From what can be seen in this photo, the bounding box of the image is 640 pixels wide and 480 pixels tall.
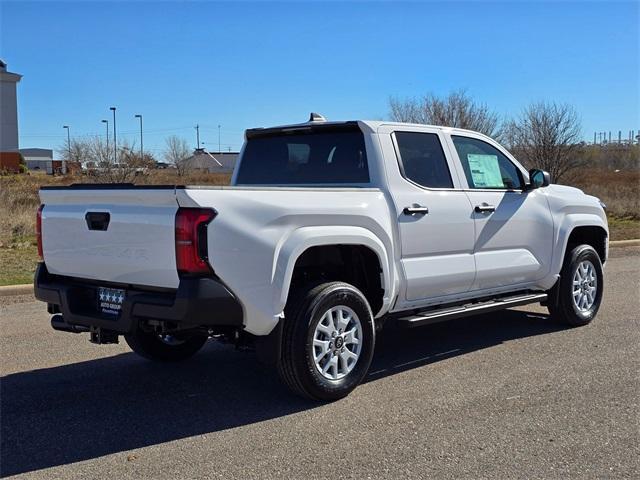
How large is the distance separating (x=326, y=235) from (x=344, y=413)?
1.21 meters

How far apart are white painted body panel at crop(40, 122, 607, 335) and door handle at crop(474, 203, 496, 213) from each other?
5 centimetres

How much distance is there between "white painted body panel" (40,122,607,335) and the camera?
14.1 ft

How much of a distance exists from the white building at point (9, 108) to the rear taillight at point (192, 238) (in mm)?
66172

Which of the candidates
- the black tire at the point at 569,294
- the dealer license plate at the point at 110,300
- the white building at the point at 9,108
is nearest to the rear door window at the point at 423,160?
the black tire at the point at 569,294

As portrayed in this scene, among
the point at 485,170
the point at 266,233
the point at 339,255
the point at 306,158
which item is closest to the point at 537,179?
the point at 485,170

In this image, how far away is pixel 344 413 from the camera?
4.64 meters

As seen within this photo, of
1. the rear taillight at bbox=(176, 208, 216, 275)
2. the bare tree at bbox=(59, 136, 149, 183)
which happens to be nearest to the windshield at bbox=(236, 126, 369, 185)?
the rear taillight at bbox=(176, 208, 216, 275)

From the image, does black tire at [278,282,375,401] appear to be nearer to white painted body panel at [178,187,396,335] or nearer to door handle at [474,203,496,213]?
white painted body panel at [178,187,396,335]

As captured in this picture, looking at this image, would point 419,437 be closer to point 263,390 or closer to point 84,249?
point 263,390

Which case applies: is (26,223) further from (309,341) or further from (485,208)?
(309,341)

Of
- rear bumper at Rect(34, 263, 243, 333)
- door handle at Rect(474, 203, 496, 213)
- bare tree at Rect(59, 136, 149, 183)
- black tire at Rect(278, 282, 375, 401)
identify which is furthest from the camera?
bare tree at Rect(59, 136, 149, 183)

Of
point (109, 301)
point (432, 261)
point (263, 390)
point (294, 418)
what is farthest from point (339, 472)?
point (432, 261)

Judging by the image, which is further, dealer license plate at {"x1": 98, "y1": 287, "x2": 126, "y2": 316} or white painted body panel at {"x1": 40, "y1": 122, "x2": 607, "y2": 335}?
dealer license plate at {"x1": 98, "y1": 287, "x2": 126, "y2": 316}

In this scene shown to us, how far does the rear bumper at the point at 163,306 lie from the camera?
4.16 m
